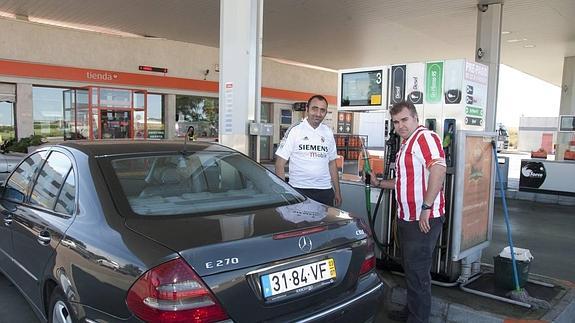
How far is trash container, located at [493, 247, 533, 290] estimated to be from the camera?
3953 millimetres

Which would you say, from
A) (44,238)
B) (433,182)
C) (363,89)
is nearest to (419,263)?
(433,182)

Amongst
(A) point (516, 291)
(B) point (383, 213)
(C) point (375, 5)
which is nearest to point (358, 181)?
(B) point (383, 213)

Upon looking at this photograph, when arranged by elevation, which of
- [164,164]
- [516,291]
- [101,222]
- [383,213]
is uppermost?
[164,164]

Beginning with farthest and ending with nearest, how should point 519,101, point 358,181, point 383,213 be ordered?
1. point 519,101
2. point 358,181
3. point 383,213

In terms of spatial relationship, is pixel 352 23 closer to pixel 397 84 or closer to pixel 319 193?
pixel 397 84

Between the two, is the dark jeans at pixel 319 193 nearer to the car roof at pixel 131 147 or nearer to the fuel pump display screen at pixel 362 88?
the fuel pump display screen at pixel 362 88

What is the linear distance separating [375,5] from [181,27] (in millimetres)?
5774

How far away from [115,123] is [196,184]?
11878 mm

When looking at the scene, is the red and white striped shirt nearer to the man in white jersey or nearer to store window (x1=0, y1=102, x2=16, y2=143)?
the man in white jersey

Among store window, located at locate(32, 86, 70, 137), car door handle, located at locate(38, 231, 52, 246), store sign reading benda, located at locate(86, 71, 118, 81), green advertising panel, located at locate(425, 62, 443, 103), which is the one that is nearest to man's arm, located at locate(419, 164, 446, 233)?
green advertising panel, located at locate(425, 62, 443, 103)

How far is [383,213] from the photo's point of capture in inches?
173

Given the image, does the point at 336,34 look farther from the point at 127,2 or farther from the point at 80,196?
the point at 80,196

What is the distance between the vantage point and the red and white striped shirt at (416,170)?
3.20 metres

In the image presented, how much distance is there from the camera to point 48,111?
13.8 meters
